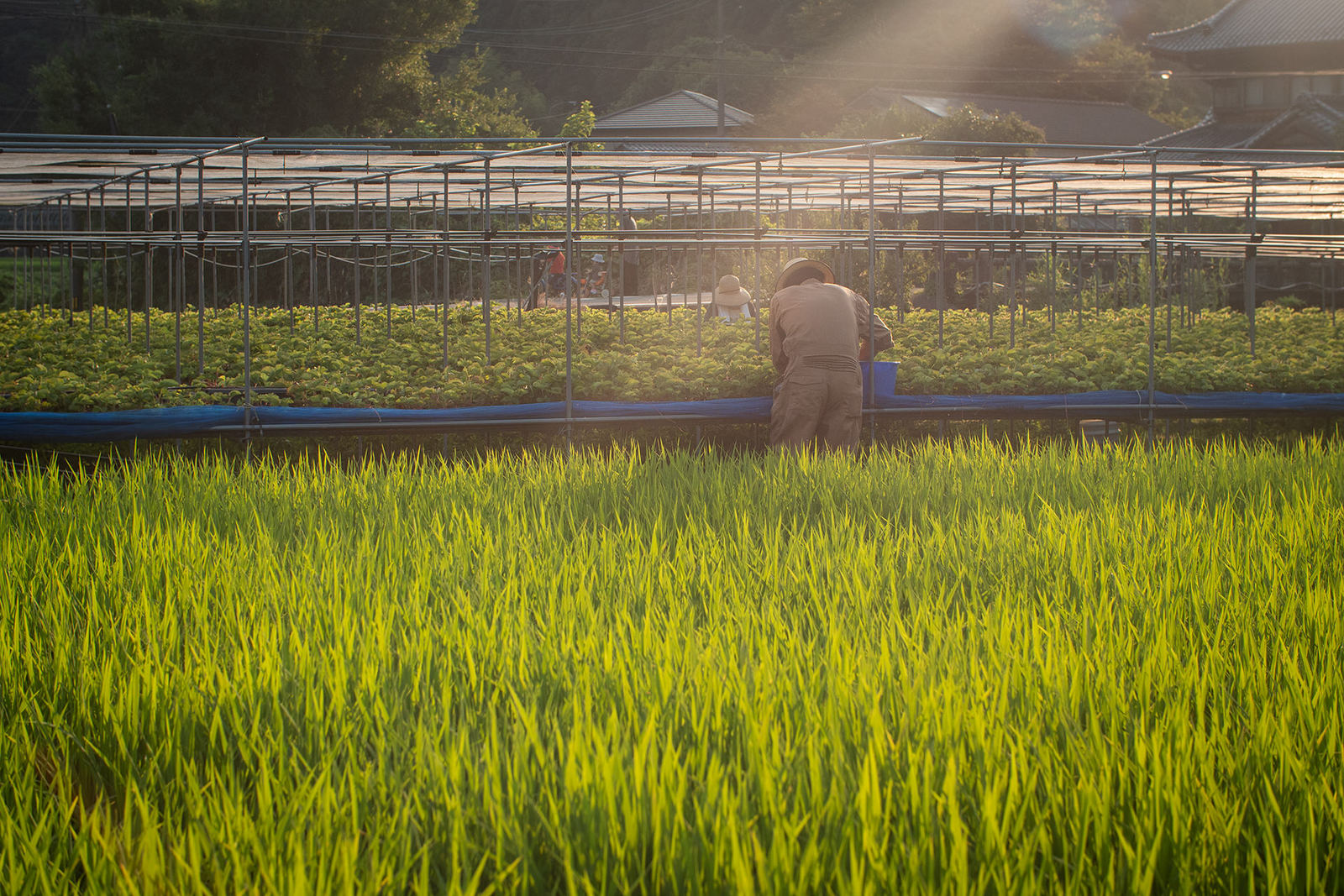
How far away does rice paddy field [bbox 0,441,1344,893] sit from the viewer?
1.90m

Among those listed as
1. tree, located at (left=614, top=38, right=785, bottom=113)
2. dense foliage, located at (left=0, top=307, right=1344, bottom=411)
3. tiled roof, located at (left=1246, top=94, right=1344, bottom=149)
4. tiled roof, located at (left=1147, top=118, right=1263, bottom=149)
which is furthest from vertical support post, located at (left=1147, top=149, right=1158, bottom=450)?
tree, located at (left=614, top=38, right=785, bottom=113)

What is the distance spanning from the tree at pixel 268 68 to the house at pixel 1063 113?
14528 mm

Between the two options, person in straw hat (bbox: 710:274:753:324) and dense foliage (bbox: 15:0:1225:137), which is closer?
person in straw hat (bbox: 710:274:753:324)

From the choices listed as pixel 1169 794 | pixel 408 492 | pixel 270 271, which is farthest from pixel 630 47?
pixel 1169 794

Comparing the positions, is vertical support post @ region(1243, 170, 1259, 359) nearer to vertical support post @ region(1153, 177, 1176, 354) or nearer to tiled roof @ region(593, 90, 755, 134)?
vertical support post @ region(1153, 177, 1176, 354)

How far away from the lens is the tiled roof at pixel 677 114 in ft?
120

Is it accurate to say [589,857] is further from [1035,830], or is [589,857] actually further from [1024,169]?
[1024,169]

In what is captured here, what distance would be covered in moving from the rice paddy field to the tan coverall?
8.04 ft

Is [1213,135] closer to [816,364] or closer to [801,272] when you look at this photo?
[801,272]

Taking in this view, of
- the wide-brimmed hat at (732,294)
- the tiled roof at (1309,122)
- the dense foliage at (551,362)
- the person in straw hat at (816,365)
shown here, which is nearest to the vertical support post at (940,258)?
the dense foliage at (551,362)

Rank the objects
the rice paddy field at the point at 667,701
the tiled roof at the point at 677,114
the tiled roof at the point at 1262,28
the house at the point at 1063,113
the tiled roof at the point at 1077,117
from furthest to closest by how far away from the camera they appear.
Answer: the tiled roof at the point at 1077,117 → the house at the point at 1063,113 → the tiled roof at the point at 677,114 → the tiled roof at the point at 1262,28 → the rice paddy field at the point at 667,701

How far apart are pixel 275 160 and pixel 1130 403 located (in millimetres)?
7515

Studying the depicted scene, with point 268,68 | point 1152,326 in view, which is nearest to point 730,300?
point 1152,326

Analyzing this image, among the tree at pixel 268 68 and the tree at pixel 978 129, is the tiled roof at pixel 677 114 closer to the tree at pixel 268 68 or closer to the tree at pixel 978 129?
the tree at pixel 268 68
